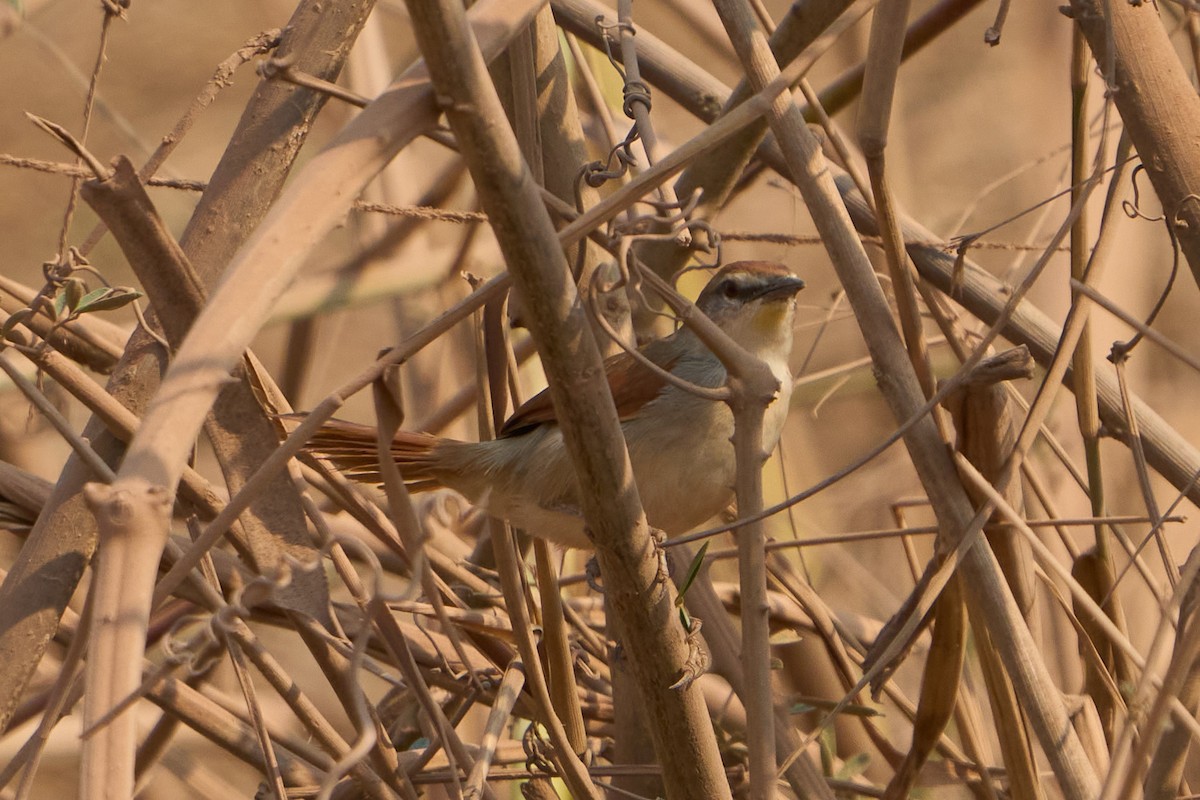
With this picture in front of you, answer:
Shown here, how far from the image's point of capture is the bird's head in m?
3.02

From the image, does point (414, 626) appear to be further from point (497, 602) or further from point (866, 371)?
point (866, 371)

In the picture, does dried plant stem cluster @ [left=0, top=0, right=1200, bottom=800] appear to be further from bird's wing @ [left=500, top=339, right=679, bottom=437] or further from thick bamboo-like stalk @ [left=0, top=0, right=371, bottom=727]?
bird's wing @ [left=500, top=339, right=679, bottom=437]

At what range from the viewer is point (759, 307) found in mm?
3025

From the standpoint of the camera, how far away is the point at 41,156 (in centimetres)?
536

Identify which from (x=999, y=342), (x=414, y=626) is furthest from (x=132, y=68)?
(x=999, y=342)

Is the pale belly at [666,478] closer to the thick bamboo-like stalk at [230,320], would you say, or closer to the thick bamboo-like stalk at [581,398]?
the thick bamboo-like stalk at [581,398]

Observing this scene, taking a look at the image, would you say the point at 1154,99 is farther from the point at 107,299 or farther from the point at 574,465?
the point at 107,299

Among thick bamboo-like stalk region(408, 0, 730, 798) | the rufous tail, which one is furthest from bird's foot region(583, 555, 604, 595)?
thick bamboo-like stalk region(408, 0, 730, 798)

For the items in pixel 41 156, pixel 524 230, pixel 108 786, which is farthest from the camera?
pixel 41 156

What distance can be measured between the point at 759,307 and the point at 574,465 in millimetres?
1771

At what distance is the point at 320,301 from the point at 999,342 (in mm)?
1875

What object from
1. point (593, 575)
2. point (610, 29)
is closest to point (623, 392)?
point (593, 575)

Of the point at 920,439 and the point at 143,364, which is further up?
the point at 143,364

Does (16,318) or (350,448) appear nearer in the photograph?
(16,318)
